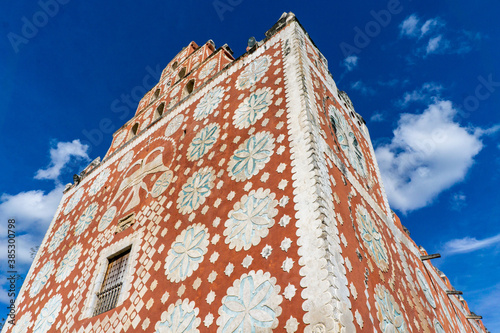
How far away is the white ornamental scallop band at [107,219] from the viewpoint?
7.43 meters

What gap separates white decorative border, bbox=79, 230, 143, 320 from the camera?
18.2 ft

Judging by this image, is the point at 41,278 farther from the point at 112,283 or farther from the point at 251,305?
the point at 251,305

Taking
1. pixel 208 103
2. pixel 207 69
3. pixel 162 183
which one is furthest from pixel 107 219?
pixel 207 69

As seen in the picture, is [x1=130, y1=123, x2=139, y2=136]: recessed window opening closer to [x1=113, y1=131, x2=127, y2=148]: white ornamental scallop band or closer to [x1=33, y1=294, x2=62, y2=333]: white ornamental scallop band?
[x1=113, y1=131, x2=127, y2=148]: white ornamental scallop band

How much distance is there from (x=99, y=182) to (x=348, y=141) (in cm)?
700

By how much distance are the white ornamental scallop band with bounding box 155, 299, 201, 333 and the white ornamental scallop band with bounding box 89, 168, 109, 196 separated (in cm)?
584

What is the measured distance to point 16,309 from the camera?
28.0ft

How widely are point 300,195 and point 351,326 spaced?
1.52 meters

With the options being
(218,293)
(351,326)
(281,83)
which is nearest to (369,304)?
(351,326)

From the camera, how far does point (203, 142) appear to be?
644 cm

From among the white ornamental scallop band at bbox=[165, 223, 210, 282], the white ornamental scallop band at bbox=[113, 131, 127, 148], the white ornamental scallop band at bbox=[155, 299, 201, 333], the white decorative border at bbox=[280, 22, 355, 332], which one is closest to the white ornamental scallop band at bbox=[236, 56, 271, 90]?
the white decorative border at bbox=[280, 22, 355, 332]

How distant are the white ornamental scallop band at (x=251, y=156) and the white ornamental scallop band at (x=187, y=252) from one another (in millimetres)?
983

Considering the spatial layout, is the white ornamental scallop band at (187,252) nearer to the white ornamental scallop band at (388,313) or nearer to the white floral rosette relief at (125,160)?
the white ornamental scallop band at (388,313)

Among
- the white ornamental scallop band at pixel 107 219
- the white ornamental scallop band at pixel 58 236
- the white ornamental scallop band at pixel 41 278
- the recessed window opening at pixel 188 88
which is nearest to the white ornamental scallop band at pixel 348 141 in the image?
the recessed window opening at pixel 188 88
